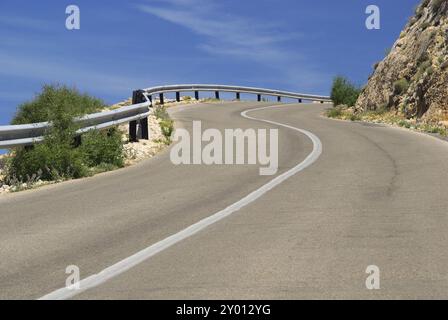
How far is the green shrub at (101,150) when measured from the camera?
14484 millimetres

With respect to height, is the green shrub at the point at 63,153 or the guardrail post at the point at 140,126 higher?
the guardrail post at the point at 140,126

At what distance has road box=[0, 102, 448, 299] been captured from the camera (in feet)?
17.8

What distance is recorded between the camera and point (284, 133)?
21.8m

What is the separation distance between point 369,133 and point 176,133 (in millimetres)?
6425

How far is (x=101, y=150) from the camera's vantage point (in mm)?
14766

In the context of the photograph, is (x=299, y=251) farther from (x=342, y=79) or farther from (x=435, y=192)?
(x=342, y=79)

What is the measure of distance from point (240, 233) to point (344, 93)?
36.9 metres

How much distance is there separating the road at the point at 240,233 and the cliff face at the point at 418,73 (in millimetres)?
16153

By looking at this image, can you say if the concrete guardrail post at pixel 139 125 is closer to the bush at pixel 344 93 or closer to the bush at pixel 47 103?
the bush at pixel 47 103

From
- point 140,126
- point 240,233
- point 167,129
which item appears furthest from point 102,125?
point 240,233

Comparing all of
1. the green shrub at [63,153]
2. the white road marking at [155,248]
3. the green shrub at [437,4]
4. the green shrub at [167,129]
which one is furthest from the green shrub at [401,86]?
the white road marking at [155,248]

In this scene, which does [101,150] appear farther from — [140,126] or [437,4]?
[437,4]
